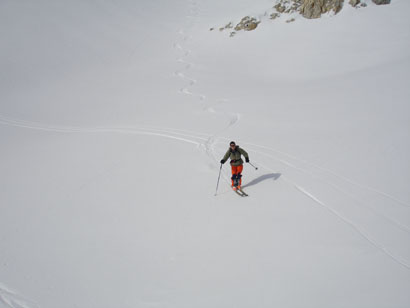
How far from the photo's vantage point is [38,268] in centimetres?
533

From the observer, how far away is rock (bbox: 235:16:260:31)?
98.1 ft

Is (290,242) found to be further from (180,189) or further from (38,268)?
(38,268)

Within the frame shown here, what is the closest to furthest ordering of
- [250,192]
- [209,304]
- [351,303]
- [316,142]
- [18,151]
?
[351,303] → [209,304] → [250,192] → [316,142] → [18,151]

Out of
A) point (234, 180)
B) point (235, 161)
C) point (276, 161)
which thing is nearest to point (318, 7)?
point (276, 161)

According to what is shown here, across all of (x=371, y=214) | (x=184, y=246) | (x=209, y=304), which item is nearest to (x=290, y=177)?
(x=371, y=214)

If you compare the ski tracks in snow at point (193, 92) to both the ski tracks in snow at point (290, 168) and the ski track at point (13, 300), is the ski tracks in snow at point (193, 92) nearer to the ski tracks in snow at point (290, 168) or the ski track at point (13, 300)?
the ski tracks in snow at point (290, 168)

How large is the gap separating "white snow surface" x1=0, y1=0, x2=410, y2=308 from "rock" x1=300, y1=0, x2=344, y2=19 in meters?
5.28

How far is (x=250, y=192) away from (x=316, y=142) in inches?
141

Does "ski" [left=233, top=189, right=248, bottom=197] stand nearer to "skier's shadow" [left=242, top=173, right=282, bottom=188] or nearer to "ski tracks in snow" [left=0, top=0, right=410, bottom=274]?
"skier's shadow" [left=242, top=173, right=282, bottom=188]

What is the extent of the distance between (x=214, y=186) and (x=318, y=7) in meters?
26.1

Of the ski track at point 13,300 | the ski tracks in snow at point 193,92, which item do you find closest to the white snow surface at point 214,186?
the ski track at point 13,300

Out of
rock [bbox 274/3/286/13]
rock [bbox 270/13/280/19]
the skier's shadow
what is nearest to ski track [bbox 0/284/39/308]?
the skier's shadow

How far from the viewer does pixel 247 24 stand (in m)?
30.3

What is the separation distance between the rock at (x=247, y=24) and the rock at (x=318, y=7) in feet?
17.3
